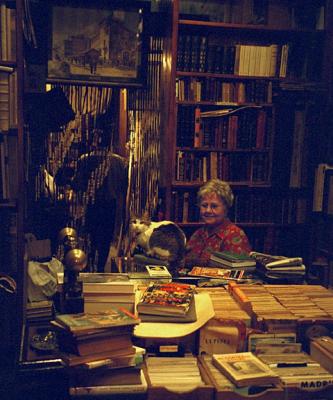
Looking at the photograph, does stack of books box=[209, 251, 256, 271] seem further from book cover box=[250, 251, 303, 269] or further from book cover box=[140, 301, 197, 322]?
book cover box=[140, 301, 197, 322]

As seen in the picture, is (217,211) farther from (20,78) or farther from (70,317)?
(70,317)

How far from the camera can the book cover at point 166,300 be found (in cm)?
189

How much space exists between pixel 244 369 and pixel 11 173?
7.32 feet

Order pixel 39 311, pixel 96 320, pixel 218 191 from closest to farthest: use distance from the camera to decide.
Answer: pixel 96 320 → pixel 39 311 → pixel 218 191

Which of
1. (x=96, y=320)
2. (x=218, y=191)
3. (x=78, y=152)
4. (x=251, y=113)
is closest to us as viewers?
(x=96, y=320)

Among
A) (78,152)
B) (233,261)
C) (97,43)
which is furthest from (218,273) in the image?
(97,43)

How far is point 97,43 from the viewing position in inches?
164

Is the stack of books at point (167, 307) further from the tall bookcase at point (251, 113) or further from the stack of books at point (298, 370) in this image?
the tall bookcase at point (251, 113)

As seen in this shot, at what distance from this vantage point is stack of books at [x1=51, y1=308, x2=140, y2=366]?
1.62 m

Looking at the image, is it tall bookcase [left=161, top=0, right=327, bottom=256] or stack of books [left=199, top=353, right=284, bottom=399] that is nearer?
stack of books [left=199, top=353, right=284, bottom=399]

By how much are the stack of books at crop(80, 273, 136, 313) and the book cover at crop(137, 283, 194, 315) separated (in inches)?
1.9

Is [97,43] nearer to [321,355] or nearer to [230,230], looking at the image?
[230,230]

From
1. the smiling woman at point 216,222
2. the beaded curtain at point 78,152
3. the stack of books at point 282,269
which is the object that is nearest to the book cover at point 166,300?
the stack of books at point 282,269

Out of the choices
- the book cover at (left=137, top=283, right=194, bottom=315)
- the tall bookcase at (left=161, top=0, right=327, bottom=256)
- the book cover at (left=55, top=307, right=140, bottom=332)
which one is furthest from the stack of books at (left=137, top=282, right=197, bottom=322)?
the tall bookcase at (left=161, top=0, right=327, bottom=256)
